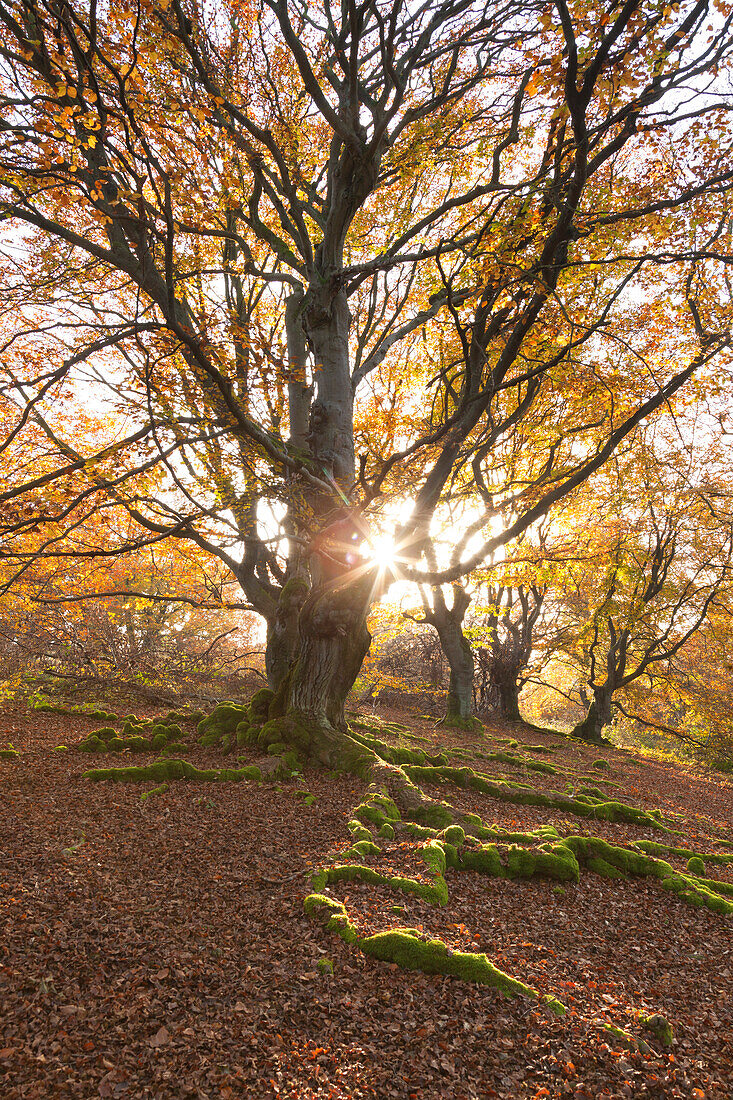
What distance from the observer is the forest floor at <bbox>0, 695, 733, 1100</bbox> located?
3035 millimetres

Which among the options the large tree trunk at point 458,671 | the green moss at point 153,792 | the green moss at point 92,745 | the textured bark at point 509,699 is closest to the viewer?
the green moss at point 153,792

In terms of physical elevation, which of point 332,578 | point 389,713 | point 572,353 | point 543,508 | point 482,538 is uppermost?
point 572,353

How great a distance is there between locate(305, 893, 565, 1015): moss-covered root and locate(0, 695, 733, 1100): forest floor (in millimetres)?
77

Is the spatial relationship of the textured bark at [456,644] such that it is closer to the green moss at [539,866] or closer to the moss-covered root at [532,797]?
the moss-covered root at [532,797]

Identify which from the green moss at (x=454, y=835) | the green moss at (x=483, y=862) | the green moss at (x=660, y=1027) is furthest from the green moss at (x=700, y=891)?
the green moss at (x=660, y=1027)

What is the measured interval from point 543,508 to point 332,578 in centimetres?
353

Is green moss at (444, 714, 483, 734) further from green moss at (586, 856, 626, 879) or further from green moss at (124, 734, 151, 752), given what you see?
green moss at (124, 734, 151, 752)

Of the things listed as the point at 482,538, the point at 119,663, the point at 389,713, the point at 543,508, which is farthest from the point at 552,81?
the point at 389,713

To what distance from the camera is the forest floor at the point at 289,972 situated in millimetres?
3035

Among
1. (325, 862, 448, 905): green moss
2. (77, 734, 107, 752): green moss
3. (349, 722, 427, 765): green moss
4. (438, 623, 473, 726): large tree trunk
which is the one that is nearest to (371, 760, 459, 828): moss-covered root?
(349, 722, 427, 765): green moss

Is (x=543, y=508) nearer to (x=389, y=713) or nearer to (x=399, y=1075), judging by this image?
(x=399, y=1075)

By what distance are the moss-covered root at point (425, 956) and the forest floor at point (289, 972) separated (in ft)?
0.25

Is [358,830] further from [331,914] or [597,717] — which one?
[597,717]

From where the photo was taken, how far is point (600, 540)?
665 inches
